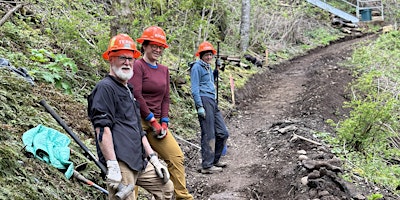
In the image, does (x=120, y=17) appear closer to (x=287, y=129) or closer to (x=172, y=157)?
(x=287, y=129)

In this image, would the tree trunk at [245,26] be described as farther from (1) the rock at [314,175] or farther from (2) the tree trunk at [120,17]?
(1) the rock at [314,175]

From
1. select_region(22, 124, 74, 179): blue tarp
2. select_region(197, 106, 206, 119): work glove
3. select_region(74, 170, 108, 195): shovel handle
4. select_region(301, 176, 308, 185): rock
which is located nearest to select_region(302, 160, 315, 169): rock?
select_region(301, 176, 308, 185): rock

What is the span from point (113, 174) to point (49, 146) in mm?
1445

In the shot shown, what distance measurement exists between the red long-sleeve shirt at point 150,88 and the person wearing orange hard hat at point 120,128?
0.77 meters

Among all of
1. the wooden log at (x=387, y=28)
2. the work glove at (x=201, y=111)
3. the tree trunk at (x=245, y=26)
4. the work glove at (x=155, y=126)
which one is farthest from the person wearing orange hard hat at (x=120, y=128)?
the wooden log at (x=387, y=28)

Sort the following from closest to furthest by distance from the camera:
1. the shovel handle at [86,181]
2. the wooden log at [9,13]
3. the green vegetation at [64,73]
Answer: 1. the green vegetation at [64,73]
2. the shovel handle at [86,181]
3. the wooden log at [9,13]

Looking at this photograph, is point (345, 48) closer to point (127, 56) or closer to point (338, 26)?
point (338, 26)

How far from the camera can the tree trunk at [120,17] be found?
9.03 m

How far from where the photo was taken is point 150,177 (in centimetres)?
433

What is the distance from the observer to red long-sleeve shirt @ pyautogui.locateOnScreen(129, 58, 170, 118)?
16.6 feet

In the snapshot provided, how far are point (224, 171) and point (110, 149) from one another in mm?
4085

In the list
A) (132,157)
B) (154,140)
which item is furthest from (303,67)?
(132,157)

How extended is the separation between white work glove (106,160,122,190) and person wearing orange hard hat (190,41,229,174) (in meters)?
3.51

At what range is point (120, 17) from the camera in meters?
9.06
